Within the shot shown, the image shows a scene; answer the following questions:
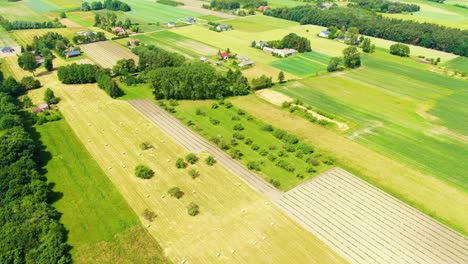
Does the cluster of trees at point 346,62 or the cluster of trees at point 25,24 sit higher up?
the cluster of trees at point 346,62

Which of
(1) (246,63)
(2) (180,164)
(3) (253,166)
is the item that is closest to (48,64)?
(1) (246,63)

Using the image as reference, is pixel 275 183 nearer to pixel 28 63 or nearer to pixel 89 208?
pixel 89 208

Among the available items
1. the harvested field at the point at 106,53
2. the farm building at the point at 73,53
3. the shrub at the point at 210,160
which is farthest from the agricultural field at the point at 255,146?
the farm building at the point at 73,53

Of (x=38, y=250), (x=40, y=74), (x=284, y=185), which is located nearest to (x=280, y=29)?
(x=40, y=74)

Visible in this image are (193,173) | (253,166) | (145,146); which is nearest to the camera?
(193,173)

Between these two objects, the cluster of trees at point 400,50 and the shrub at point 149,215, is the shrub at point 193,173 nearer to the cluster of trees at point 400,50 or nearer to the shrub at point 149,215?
the shrub at point 149,215

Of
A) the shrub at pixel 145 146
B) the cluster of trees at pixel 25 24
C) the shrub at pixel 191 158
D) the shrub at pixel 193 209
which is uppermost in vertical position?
the cluster of trees at pixel 25 24

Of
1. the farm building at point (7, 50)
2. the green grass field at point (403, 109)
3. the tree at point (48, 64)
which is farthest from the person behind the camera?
the farm building at point (7, 50)
